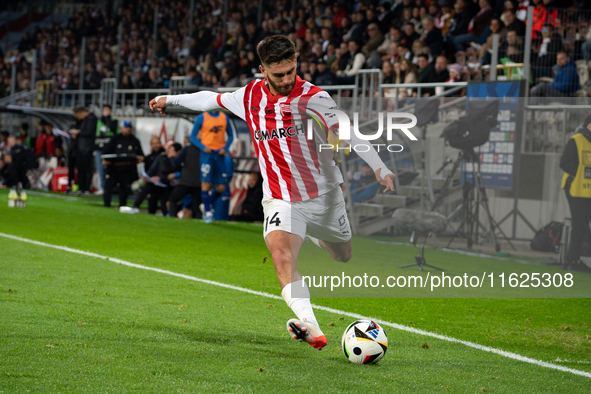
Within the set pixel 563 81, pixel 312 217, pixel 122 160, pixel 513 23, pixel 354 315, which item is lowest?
pixel 354 315

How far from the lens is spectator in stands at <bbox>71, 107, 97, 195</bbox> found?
18.0m

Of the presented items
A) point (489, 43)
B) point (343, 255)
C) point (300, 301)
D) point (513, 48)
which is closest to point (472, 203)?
point (513, 48)

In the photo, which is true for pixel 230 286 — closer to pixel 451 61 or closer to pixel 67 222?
pixel 67 222

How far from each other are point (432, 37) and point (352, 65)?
6.56 ft

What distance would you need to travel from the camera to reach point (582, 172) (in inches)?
360

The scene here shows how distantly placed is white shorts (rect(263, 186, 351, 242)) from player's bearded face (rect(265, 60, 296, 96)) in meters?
0.77

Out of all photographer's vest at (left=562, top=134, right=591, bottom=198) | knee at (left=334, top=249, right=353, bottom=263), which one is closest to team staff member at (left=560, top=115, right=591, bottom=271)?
photographer's vest at (left=562, top=134, right=591, bottom=198)

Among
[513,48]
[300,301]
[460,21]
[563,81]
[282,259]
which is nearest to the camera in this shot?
[300,301]

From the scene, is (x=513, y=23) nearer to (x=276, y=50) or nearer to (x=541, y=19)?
(x=541, y=19)

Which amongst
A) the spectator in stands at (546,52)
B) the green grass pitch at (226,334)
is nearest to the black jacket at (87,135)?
the green grass pitch at (226,334)

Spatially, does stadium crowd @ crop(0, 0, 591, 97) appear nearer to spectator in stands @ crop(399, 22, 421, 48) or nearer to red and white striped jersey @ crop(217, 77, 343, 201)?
spectator in stands @ crop(399, 22, 421, 48)

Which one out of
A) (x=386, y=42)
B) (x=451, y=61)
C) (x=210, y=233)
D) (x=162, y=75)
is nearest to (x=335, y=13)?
(x=386, y=42)

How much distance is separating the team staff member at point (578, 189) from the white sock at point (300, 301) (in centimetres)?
569

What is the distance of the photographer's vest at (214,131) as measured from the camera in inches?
497
